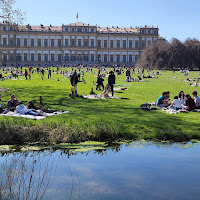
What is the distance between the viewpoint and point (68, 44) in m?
115

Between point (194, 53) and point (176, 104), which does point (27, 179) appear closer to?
point (176, 104)

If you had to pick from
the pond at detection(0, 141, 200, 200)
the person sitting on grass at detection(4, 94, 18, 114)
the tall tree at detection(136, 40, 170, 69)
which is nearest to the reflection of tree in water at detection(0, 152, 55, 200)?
the pond at detection(0, 141, 200, 200)

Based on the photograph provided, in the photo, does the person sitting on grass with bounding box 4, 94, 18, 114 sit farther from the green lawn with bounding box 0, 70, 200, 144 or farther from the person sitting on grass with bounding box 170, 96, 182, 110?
the person sitting on grass with bounding box 170, 96, 182, 110

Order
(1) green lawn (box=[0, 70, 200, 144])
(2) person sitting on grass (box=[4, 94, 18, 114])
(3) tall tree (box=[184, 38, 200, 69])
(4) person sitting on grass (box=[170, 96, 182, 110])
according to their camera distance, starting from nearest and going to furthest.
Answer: (1) green lawn (box=[0, 70, 200, 144]) < (2) person sitting on grass (box=[4, 94, 18, 114]) < (4) person sitting on grass (box=[170, 96, 182, 110]) < (3) tall tree (box=[184, 38, 200, 69])

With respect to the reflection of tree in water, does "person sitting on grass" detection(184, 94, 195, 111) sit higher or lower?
higher

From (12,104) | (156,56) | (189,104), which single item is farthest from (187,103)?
(156,56)

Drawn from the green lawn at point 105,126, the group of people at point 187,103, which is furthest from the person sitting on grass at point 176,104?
the green lawn at point 105,126

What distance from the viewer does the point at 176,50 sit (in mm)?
69688

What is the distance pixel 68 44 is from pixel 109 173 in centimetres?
10829

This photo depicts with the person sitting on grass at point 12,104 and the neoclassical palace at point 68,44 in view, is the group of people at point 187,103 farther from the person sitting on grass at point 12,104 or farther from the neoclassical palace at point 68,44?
the neoclassical palace at point 68,44

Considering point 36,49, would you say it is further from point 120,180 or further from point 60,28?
point 120,180

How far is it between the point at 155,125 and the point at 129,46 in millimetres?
108347

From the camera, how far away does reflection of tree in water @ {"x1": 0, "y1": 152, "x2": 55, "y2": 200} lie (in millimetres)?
6891

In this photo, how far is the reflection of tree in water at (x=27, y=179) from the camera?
689 cm
